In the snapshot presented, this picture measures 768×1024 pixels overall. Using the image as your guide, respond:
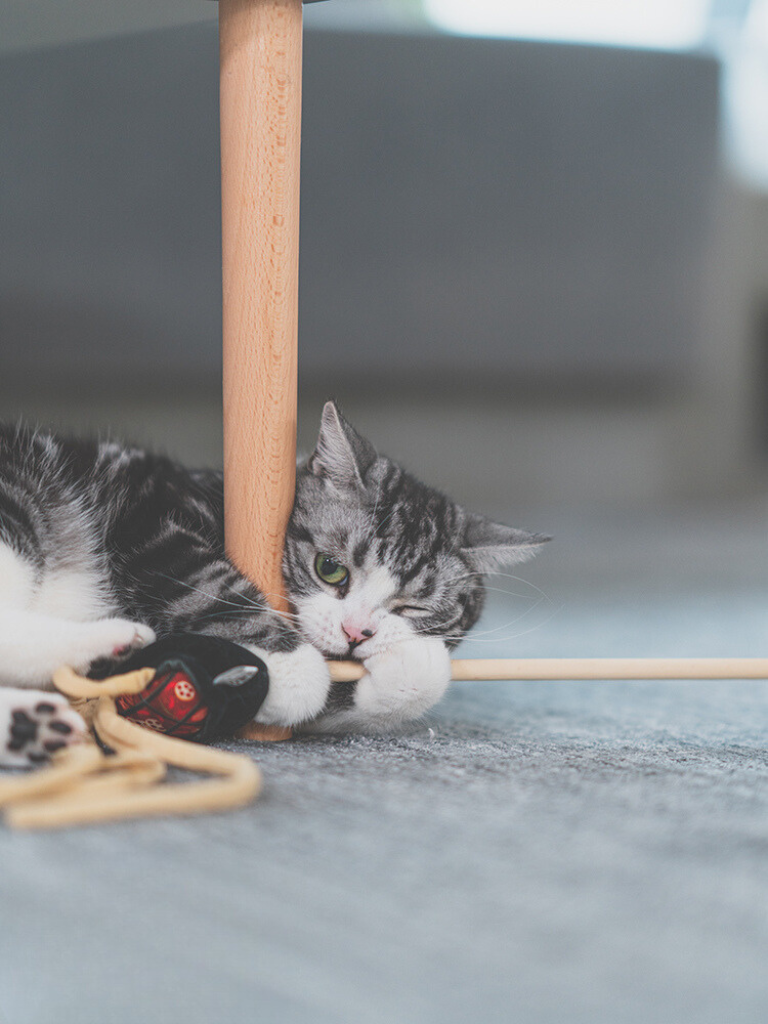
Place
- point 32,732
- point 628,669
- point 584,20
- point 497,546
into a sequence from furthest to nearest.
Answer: point 584,20, point 497,546, point 628,669, point 32,732

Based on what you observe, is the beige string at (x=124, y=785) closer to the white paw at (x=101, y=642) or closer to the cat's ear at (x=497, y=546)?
the white paw at (x=101, y=642)

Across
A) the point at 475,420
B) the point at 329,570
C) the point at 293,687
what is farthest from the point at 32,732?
the point at 475,420

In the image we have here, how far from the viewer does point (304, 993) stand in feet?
1.06

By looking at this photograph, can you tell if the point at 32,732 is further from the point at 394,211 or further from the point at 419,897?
the point at 394,211

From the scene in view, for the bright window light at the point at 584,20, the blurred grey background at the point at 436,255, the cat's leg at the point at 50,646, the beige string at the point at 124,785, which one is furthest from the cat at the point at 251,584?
the bright window light at the point at 584,20

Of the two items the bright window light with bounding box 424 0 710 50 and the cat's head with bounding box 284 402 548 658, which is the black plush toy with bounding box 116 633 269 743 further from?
the bright window light with bounding box 424 0 710 50

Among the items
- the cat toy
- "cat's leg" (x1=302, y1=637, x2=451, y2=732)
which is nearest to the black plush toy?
the cat toy

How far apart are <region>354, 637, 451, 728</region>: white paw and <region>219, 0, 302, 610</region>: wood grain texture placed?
0.37ft

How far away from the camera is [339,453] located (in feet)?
2.80

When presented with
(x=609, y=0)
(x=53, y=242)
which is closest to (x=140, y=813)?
(x=53, y=242)

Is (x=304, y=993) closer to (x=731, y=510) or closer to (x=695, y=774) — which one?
(x=695, y=774)

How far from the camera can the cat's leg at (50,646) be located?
2.04 ft

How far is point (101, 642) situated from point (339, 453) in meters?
0.32

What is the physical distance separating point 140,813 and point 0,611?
0.27m
